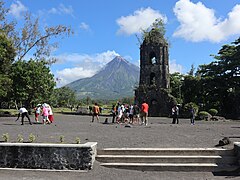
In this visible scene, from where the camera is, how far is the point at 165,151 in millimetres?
8945

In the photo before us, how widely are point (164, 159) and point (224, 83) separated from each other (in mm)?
29723

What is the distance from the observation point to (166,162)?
8.55 m

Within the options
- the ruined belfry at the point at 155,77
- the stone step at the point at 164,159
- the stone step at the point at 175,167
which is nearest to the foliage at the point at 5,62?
the ruined belfry at the point at 155,77

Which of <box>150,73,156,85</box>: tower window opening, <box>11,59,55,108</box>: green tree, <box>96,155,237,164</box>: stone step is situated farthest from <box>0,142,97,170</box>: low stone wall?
<box>150,73,156,85</box>: tower window opening

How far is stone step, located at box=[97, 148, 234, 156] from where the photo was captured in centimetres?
877

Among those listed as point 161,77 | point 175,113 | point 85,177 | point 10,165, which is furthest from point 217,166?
point 161,77

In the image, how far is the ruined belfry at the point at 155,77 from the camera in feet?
116

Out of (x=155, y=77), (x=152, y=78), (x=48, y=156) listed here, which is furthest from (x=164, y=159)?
(x=152, y=78)

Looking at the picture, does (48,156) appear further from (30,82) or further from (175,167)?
(30,82)

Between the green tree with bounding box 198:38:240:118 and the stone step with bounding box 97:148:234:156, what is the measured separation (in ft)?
88.2

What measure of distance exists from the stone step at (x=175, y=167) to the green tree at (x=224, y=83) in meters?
27.5

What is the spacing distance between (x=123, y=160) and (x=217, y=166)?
2.75 m

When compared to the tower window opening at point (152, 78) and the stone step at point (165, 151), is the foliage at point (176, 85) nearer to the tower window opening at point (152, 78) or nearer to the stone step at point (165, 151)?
the tower window opening at point (152, 78)

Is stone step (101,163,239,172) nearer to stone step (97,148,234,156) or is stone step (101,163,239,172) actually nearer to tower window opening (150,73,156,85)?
stone step (97,148,234,156)
